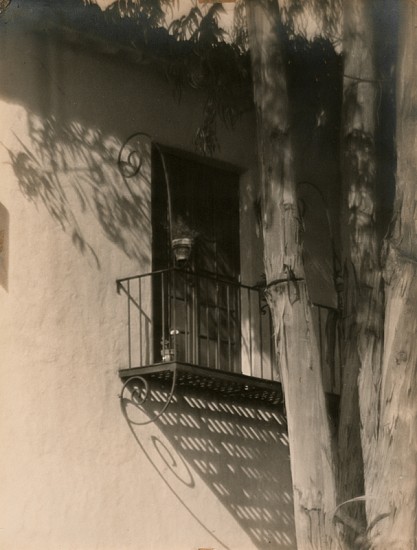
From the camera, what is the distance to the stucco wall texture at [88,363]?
32.4ft

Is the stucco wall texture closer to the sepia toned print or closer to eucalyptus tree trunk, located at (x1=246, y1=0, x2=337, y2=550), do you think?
the sepia toned print

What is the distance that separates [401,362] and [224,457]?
2.99 meters

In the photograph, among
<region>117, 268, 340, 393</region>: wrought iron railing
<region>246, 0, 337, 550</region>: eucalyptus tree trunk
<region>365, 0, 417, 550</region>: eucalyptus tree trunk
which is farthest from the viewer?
<region>117, 268, 340, 393</region>: wrought iron railing

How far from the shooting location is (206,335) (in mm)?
11578

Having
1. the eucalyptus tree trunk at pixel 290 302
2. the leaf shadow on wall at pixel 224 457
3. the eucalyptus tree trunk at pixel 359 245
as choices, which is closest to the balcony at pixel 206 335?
the leaf shadow on wall at pixel 224 457

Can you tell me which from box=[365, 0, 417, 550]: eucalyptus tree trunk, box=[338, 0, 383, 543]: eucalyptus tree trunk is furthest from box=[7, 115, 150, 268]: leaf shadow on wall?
box=[365, 0, 417, 550]: eucalyptus tree trunk

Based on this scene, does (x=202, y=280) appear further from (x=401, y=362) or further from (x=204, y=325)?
(x=401, y=362)

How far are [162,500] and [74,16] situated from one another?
459 centimetres

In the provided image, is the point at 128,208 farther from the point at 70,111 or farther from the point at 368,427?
the point at 368,427

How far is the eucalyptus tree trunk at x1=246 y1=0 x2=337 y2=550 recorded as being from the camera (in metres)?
8.58

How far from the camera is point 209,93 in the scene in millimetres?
11688

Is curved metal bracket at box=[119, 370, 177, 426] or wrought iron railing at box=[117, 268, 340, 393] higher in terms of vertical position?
wrought iron railing at box=[117, 268, 340, 393]

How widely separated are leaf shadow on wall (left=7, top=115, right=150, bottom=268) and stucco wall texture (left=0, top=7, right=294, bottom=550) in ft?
0.04

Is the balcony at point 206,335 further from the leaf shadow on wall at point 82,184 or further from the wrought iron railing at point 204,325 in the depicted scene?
the leaf shadow on wall at point 82,184
